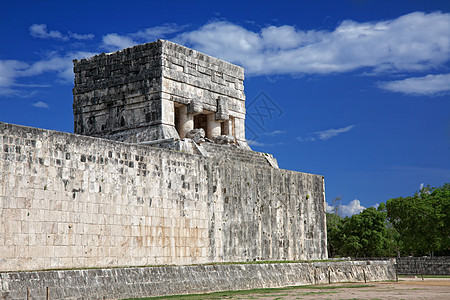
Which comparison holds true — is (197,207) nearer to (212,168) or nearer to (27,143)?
(212,168)

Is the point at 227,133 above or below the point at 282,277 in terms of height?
above

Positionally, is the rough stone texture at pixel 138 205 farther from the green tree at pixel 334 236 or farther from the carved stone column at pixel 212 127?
the green tree at pixel 334 236

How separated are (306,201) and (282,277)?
20.5 feet

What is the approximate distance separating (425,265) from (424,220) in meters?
4.57

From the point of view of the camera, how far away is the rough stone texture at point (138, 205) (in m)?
15.6

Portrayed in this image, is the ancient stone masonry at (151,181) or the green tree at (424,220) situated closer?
the ancient stone masonry at (151,181)

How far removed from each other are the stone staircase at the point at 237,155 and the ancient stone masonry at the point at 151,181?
2.4 inches

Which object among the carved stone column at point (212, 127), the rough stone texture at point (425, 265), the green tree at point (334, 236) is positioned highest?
the carved stone column at point (212, 127)

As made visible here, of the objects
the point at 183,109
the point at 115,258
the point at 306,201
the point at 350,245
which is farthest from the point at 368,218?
the point at 115,258

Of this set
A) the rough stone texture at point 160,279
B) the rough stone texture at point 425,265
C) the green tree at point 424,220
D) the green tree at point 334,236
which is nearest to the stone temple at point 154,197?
the rough stone texture at point 160,279

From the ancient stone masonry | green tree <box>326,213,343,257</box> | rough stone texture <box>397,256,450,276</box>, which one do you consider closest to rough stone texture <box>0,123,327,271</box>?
the ancient stone masonry

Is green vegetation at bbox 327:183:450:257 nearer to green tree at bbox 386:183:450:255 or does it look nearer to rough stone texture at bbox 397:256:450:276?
green tree at bbox 386:183:450:255

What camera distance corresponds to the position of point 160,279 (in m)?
16.5

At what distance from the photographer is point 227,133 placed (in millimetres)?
26750
